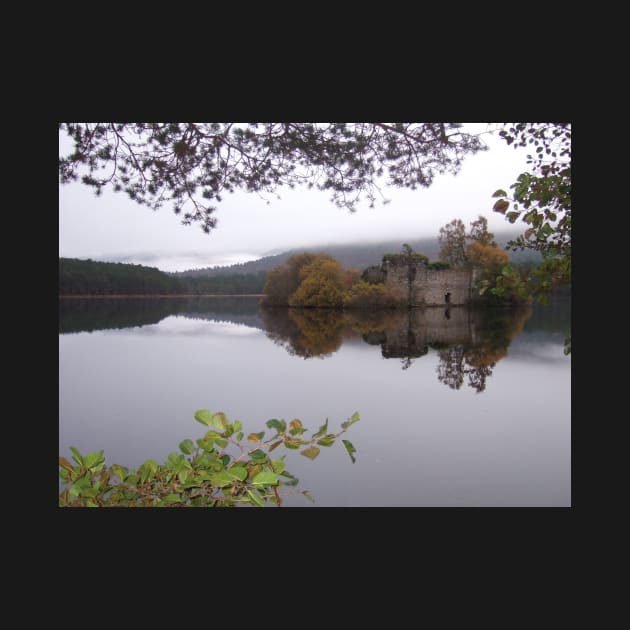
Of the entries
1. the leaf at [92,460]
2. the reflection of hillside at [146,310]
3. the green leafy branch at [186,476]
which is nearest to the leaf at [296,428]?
the green leafy branch at [186,476]

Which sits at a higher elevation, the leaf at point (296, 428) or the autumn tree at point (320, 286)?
the autumn tree at point (320, 286)

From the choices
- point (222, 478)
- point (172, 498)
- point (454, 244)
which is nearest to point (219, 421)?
point (222, 478)

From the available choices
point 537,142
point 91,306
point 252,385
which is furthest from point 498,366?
point 91,306

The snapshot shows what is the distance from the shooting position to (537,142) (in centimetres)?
238

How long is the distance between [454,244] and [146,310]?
5560 millimetres

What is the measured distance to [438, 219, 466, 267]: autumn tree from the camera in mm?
4944

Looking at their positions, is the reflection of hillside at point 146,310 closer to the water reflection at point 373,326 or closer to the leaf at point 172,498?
the water reflection at point 373,326

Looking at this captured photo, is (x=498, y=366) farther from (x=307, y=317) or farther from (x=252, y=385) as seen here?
(x=252, y=385)

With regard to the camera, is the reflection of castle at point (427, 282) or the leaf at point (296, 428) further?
the reflection of castle at point (427, 282)

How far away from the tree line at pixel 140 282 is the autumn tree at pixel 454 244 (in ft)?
8.98

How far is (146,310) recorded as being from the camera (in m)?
→ 7.08

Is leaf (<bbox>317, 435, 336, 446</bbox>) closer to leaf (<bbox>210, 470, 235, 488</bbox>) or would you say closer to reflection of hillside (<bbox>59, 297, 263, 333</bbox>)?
leaf (<bbox>210, 470, 235, 488</bbox>)

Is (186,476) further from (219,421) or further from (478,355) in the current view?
(478,355)

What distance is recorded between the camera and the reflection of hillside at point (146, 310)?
6.00 m
